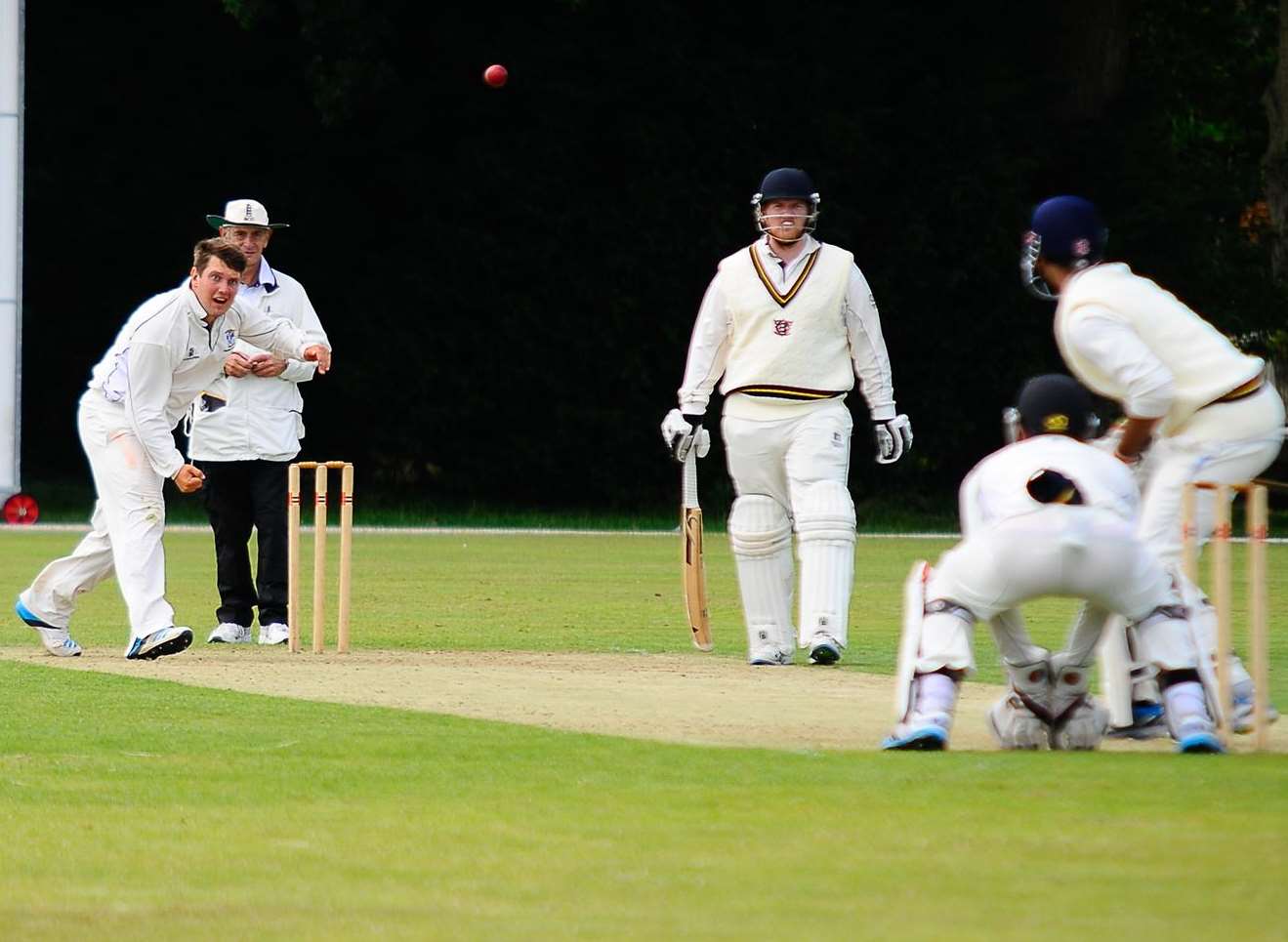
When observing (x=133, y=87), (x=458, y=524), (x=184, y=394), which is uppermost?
(x=133, y=87)

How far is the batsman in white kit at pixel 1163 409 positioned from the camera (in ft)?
22.1

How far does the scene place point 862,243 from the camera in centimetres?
2544

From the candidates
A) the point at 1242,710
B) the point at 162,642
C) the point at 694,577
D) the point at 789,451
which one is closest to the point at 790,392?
the point at 789,451

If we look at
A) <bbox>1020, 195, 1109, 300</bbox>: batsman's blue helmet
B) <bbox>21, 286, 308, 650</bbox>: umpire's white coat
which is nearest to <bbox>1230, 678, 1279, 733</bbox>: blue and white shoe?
<bbox>1020, 195, 1109, 300</bbox>: batsman's blue helmet

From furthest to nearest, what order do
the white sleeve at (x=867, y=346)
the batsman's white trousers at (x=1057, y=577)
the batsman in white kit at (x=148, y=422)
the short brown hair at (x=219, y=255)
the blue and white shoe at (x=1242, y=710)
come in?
the white sleeve at (x=867, y=346) → the short brown hair at (x=219, y=255) → the batsman in white kit at (x=148, y=422) → the blue and white shoe at (x=1242, y=710) → the batsman's white trousers at (x=1057, y=577)

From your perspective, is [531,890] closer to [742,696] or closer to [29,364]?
[742,696]

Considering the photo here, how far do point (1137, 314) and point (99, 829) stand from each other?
3.16 m

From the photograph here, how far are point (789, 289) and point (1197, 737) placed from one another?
143 inches

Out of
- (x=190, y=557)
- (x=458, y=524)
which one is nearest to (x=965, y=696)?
(x=190, y=557)

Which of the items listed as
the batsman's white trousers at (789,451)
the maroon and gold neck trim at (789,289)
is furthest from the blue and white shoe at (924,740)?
the maroon and gold neck trim at (789,289)

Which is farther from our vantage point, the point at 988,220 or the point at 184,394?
the point at 988,220

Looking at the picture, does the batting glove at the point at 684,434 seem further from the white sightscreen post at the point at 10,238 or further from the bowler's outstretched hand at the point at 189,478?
the white sightscreen post at the point at 10,238

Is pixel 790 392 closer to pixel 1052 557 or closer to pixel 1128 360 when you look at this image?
pixel 1128 360

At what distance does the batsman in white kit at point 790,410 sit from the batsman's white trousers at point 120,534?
2140 mm
